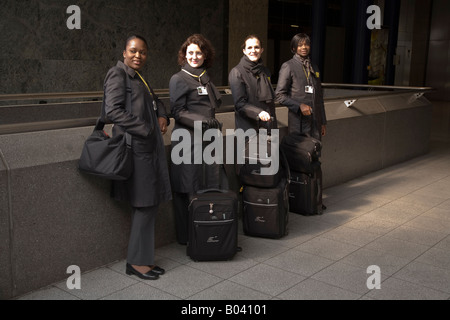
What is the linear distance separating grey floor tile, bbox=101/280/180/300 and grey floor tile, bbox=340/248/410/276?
1566 mm

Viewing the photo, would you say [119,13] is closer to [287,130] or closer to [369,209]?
[287,130]

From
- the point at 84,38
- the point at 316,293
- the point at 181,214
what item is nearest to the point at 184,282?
the point at 181,214

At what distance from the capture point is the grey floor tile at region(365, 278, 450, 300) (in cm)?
361

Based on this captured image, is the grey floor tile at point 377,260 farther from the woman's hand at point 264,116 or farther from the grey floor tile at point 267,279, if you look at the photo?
the woman's hand at point 264,116

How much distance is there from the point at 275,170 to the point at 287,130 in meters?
1.34

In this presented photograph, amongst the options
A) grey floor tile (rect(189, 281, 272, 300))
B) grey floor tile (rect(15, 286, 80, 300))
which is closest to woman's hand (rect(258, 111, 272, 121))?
grey floor tile (rect(189, 281, 272, 300))

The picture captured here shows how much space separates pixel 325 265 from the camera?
13.7 feet

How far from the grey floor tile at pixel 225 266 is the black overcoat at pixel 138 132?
647 millimetres

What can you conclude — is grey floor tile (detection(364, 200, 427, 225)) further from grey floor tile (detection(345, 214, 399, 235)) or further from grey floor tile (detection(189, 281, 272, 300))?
grey floor tile (detection(189, 281, 272, 300))

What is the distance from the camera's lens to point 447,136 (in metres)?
11.9

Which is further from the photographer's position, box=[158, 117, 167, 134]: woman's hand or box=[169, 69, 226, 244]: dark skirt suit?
box=[169, 69, 226, 244]: dark skirt suit

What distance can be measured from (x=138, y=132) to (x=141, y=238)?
2.72 feet

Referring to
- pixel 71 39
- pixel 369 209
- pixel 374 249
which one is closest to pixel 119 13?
pixel 71 39

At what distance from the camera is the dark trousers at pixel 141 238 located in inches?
151
